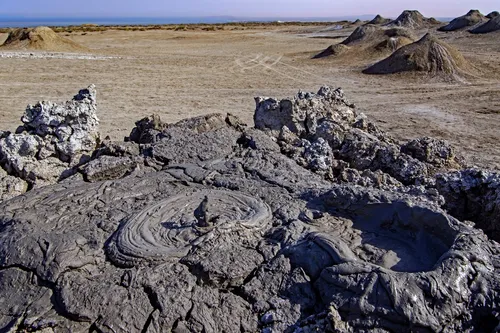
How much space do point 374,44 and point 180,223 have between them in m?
20.4

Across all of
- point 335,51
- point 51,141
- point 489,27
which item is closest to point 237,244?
point 51,141

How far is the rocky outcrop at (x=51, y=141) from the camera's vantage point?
542cm

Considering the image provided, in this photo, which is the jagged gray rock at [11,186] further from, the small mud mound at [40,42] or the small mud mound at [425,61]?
the small mud mound at [40,42]

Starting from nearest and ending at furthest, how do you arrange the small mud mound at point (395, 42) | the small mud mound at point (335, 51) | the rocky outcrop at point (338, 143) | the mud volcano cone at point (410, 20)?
the rocky outcrop at point (338, 143) → the small mud mound at point (395, 42) → the small mud mound at point (335, 51) → the mud volcano cone at point (410, 20)

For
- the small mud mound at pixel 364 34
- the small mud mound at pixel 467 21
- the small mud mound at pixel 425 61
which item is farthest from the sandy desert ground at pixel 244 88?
the small mud mound at pixel 467 21

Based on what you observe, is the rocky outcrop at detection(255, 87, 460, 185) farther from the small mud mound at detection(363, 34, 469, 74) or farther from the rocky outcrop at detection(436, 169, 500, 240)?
the small mud mound at detection(363, 34, 469, 74)

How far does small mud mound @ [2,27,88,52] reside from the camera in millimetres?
22672

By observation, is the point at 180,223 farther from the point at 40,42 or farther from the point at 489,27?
the point at 489,27

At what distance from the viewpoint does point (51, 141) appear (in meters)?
5.76

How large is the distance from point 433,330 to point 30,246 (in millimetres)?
2935

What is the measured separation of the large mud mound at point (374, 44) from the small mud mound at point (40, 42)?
486 inches

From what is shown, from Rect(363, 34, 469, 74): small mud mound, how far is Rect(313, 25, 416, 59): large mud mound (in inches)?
130

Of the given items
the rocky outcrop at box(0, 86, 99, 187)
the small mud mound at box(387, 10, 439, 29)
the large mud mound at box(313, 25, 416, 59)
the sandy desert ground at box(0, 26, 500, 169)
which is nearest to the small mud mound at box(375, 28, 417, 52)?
the large mud mound at box(313, 25, 416, 59)

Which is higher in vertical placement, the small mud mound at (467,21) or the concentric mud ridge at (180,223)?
the small mud mound at (467,21)
